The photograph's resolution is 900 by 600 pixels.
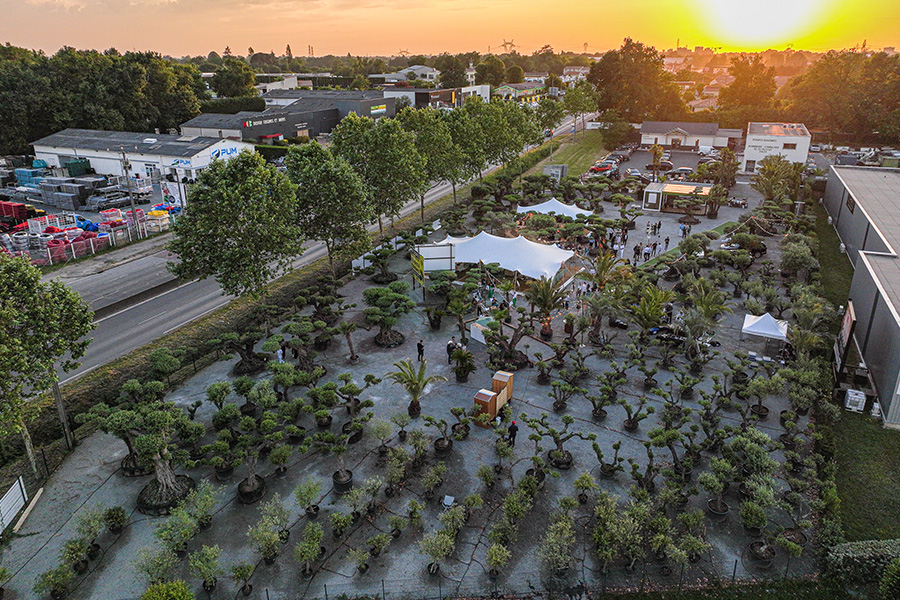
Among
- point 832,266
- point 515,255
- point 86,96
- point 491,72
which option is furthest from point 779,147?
point 491,72

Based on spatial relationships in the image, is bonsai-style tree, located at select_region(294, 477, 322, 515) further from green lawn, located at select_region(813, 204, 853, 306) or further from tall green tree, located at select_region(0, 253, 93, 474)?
green lawn, located at select_region(813, 204, 853, 306)

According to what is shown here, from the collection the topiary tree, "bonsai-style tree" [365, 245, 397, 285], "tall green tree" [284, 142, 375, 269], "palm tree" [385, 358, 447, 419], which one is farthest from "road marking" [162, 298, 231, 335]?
the topiary tree

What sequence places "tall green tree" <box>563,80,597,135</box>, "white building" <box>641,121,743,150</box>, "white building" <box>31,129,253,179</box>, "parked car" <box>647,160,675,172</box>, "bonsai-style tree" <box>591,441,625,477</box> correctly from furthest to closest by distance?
"tall green tree" <box>563,80,597,135</box> → "white building" <box>641,121,743,150</box> → "parked car" <box>647,160,675,172</box> → "white building" <box>31,129,253,179</box> → "bonsai-style tree" <box>591,441,625,477</box>

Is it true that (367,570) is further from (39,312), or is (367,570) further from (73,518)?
(39,312)

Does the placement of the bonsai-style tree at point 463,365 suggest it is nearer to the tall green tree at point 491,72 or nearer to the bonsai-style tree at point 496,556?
the bonsai-style tree at point 496,556

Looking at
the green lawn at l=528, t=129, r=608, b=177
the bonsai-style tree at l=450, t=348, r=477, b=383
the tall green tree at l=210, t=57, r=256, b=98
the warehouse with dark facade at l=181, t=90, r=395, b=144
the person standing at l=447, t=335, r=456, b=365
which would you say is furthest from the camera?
the tall green tree at l=210, t=57, r=256, b=98
